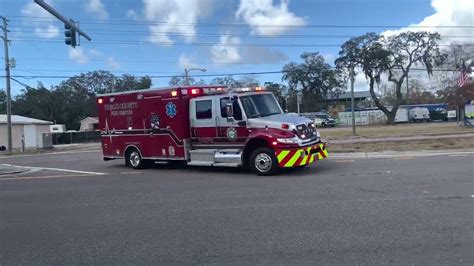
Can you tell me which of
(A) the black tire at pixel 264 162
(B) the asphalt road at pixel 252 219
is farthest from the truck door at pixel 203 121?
(B) the asphalt road at pixel 252 219

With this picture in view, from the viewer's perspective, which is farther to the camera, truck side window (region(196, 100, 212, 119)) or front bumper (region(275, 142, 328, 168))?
truck side window (region(196, 100, 212, 119))

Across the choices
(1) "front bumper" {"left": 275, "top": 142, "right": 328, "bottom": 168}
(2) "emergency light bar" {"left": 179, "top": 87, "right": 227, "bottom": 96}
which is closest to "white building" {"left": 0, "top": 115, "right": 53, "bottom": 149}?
(2) "emergency light bar" {"left": 179, "top": 87, "right": 227, "bottom": 96}

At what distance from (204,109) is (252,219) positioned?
7277 millimetres

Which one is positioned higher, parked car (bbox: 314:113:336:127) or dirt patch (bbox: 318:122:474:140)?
parked car (bbox: 314:113:336:127)

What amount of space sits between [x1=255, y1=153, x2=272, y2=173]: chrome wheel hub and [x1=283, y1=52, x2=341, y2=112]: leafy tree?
8859cm

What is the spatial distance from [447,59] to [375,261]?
77.4m

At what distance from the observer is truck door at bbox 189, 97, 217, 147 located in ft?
46.1

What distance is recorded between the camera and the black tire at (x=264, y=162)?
1271cm

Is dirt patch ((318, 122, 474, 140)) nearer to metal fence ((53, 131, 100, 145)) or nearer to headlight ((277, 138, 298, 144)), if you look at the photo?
headlight ((277, 138, 298, 144))

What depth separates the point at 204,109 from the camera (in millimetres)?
14258

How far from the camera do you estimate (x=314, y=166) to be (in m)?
14.5

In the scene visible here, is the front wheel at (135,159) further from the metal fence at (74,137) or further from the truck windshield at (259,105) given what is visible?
the metal fence at (74,137)

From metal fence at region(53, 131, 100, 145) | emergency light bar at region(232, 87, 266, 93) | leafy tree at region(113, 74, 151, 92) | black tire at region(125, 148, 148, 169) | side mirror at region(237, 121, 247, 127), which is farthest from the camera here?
leafy tree at region(113, 74, 151, 92)

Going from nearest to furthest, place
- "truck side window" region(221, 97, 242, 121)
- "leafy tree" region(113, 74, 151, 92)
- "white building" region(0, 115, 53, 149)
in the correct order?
"truck side window" region(221, 97, 242, 121)
"white building" region(0, 115, 53, 149)
"leafy tree" region(113, 74, 151, 92)
